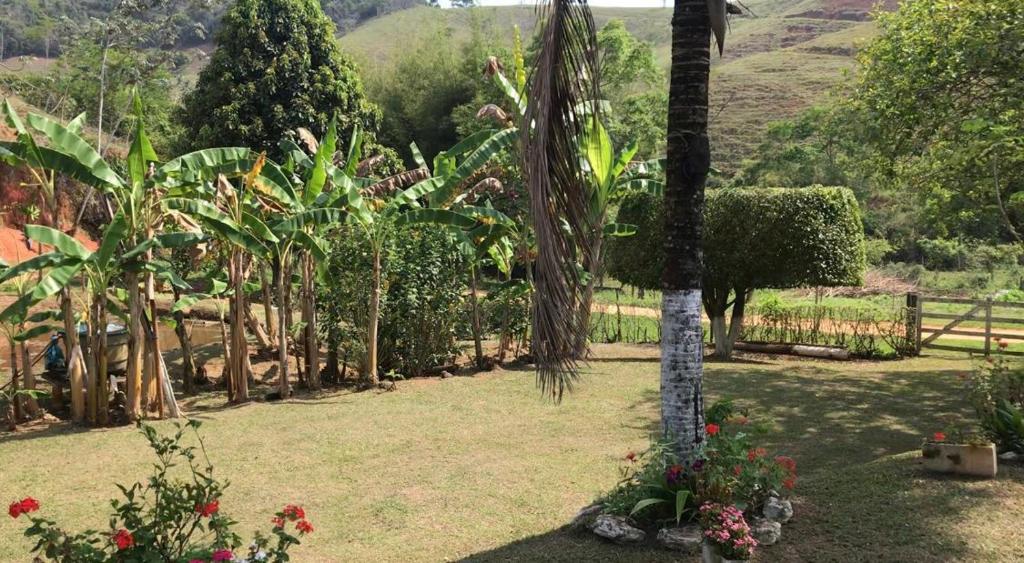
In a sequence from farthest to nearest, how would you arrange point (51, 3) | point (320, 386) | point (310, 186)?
point (51, 3) → point (320, 386) → point (310, 186)

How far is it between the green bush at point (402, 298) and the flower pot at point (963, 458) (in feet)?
27.0

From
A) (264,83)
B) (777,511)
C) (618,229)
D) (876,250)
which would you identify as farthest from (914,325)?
(876,250)

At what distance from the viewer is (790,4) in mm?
130625

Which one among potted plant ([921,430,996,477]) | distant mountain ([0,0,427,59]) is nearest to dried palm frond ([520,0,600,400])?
potted plant ([921,430,996,477])

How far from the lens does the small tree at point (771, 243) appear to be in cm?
1543

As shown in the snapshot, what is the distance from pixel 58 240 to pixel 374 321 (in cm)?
473

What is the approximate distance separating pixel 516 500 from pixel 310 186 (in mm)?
6352

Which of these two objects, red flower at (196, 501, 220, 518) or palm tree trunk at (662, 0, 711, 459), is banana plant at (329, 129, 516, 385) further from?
red flower at (196, 501, 220, 518)

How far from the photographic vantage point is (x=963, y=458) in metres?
6.20

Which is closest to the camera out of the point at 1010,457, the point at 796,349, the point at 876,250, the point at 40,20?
the point at 1010,457

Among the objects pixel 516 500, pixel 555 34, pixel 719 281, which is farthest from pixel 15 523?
pixel 719 281

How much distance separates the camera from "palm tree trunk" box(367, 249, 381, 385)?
12.3 metres

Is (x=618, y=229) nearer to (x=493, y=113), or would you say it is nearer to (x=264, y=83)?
(x=493, y=113)

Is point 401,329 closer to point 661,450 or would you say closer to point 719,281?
point 719,281
